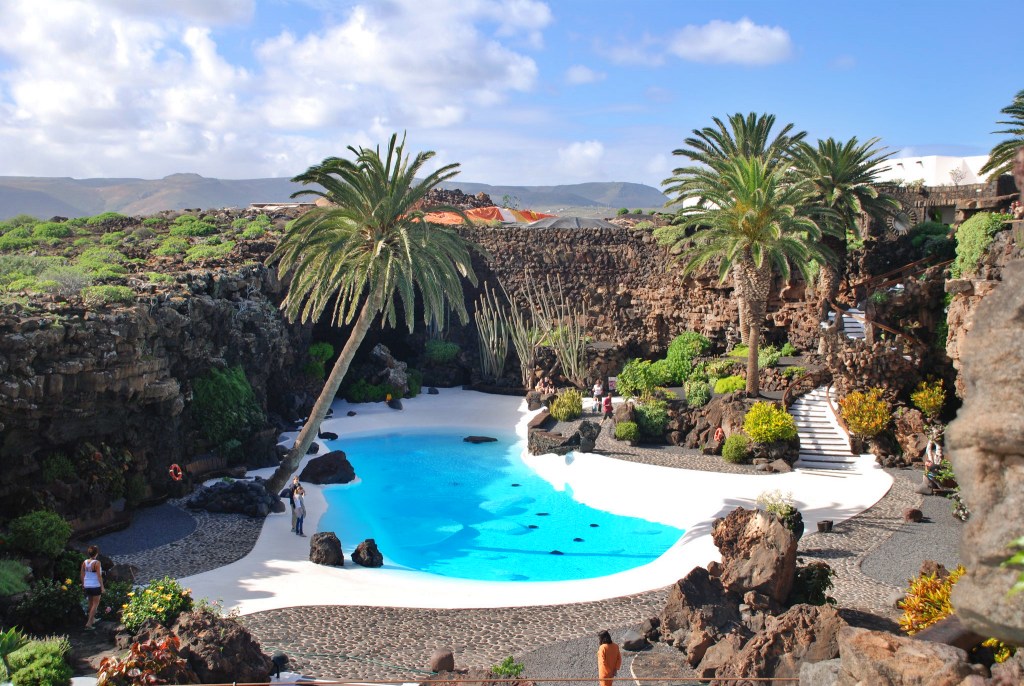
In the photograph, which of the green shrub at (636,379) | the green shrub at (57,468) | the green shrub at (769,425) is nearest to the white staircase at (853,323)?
the green shrub at (769,425)

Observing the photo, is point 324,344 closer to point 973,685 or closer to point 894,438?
point 894,438

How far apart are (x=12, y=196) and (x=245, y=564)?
101739 mm

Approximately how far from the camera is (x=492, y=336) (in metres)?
34.4

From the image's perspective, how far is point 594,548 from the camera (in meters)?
18.7

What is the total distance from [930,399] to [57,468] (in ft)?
68.9

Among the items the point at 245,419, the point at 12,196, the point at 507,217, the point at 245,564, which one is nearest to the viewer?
the point at 245,564

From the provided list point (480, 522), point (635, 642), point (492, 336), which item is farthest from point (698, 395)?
point (635, 642)

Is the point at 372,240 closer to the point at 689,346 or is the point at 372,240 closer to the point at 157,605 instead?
the point at 157,605

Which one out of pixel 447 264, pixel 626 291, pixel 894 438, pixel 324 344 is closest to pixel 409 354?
pixel 324 344

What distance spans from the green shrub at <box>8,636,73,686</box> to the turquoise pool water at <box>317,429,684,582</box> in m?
8.30

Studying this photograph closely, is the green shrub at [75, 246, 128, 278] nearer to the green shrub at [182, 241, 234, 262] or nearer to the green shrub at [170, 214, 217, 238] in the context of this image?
the green shrub at [182, 241, 234, 262]

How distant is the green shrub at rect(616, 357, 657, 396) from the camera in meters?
28.7

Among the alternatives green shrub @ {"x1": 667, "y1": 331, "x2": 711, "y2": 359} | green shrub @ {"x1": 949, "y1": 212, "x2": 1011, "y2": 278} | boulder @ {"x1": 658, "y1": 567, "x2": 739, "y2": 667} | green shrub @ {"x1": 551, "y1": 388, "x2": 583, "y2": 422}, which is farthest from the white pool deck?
green shrub @ {"x1": 667, "y1": 331, "x2": 711, "y2": 359}

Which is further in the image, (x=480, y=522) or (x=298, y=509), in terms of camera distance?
(x=480, y=522)
